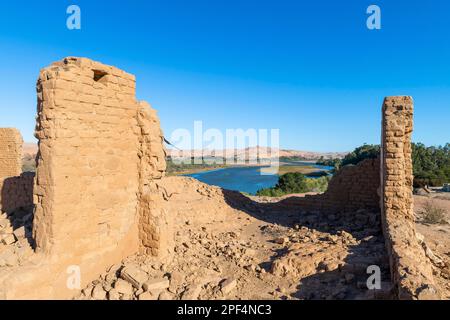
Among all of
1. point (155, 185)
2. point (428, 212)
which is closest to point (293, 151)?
point (428, 212)

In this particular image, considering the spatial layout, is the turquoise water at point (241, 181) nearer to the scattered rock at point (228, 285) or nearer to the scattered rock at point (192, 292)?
the scattered rock at point (228, 285)

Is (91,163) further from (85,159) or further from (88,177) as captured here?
(88,177)

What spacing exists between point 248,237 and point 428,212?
24.5 ft

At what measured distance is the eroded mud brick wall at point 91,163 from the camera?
392 centimetres

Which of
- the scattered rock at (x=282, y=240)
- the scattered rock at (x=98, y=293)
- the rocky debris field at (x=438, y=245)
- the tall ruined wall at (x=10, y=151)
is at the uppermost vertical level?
the tall ruined wall at (x=10, y=151)

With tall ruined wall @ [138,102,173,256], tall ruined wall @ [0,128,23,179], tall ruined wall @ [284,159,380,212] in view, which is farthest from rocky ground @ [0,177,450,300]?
tall ruined wall @ [0,128,23,179]

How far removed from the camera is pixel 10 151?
33.0 feet

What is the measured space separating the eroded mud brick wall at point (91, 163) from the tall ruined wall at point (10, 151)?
7.30m

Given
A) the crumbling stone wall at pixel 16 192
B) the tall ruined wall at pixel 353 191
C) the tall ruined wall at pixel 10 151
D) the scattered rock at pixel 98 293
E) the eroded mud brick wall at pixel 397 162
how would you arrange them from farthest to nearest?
the tall ruined wall at pixel 10 151
the tall ruined wall at pixel 353 191
the crumbling stone wall at pixel 16 192
the eroded mud brick wall at pixel 397 162
the scattered rock at pixel 98 293

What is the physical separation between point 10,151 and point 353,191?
37.4ft

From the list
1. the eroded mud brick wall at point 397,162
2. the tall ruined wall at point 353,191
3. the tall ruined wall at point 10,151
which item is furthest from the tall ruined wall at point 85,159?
the tall ruined wall at point 10,151

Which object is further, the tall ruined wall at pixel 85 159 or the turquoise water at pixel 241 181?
the turquoise water at pixel 241 181

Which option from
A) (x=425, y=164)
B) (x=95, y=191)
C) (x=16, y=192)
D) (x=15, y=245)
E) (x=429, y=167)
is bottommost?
(x=429, y=167)

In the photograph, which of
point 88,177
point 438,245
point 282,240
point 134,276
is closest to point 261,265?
point 282,240
